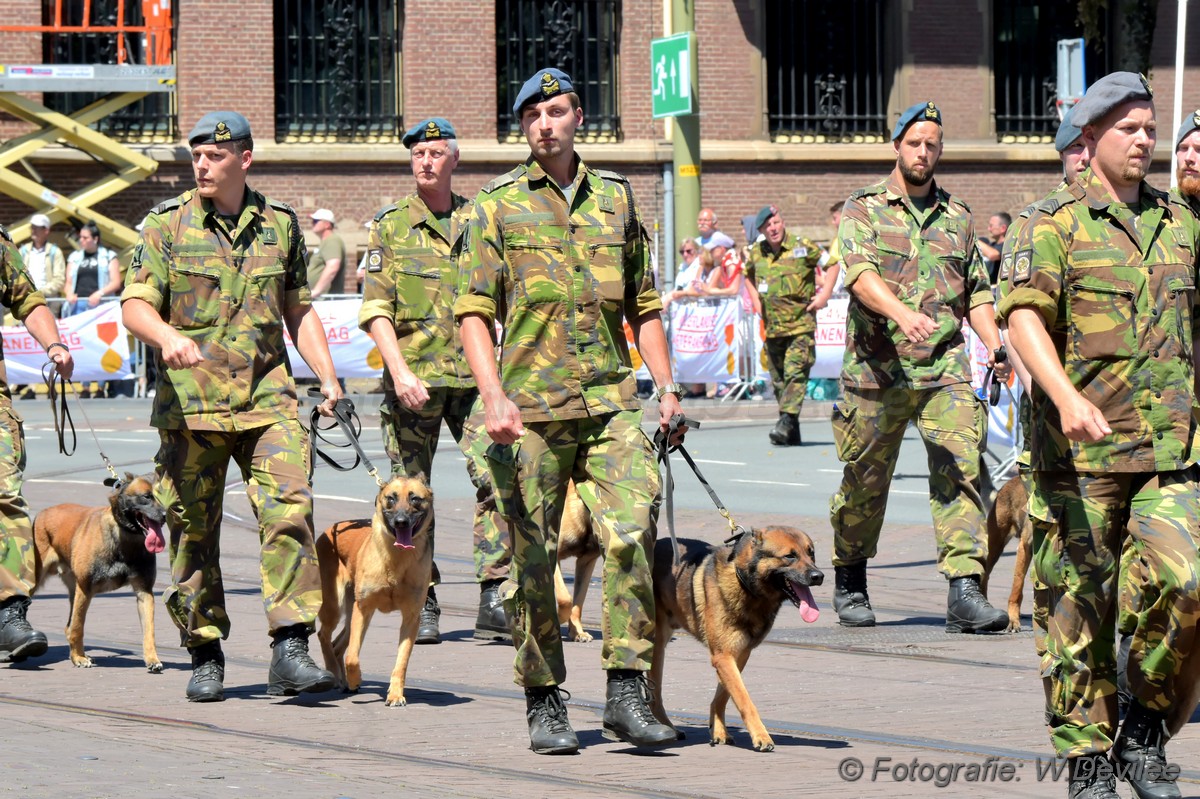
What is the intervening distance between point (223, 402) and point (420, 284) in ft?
5.70

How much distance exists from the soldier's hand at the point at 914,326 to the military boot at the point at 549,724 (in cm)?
284

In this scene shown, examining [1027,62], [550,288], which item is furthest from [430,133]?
[1027,62]

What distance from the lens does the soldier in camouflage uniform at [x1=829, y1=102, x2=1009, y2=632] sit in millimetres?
9352

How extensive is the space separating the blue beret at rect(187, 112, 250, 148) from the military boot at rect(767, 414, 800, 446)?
37.0 feet

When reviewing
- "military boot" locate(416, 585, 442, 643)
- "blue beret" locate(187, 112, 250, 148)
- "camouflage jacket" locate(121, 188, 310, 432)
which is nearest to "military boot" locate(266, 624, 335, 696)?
"camouflage jacket" locate(121, 188, 310, 432)

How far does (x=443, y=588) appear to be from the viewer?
1123 cm

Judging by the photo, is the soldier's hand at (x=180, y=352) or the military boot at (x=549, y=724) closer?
the military boot at (x=549, y=724)

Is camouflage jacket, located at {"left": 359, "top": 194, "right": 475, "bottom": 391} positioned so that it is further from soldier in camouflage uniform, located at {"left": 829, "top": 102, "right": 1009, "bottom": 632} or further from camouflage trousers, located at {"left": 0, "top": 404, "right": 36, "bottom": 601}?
soldier in camouflage uniform, located at {"left": 829, "top": 102, "right": 1009, "bottom": 632}

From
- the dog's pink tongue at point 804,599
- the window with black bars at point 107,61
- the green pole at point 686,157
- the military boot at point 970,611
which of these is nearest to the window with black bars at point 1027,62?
the green pole at point 686,157

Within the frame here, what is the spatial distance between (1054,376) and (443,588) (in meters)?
6.15

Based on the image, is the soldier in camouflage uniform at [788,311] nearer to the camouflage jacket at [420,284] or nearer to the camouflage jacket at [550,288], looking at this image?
the camouflage jacket at [420,284]

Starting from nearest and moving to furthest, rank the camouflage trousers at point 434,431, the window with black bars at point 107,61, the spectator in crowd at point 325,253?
the camouflage trousers at point 434,431, the spectator in crowd at point 325,253, the window with black bars at point 107,61

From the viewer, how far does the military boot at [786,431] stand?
1872 centimetres

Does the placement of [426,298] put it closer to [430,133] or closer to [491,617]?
[430,133]
